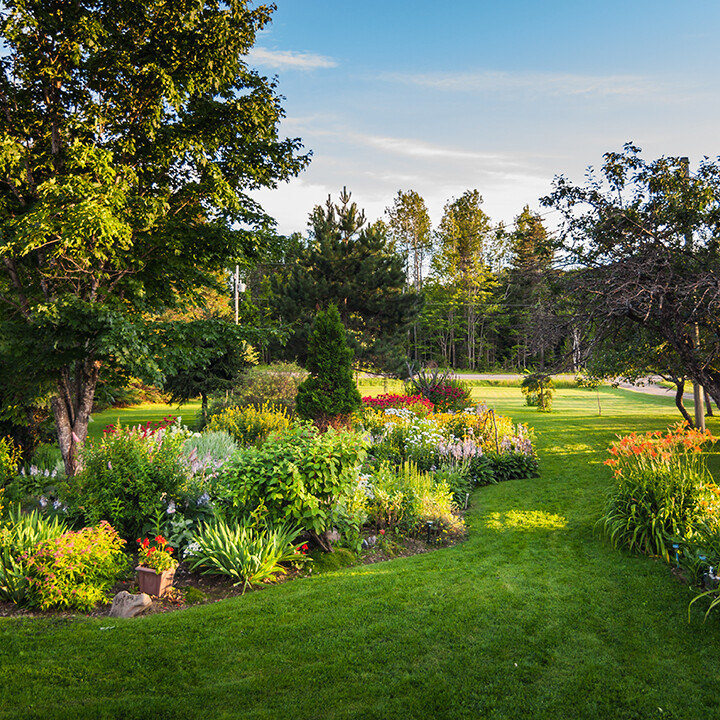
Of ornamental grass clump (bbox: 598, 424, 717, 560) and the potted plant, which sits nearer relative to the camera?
the potted plant

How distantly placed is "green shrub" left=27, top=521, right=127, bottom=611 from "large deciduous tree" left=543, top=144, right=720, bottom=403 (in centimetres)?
485

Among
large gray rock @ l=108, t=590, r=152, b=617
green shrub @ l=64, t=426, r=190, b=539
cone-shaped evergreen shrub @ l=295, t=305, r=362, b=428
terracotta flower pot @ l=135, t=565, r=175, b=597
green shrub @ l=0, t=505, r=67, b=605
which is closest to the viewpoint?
large gray rock @ l=108, t=590, r=152, b=617

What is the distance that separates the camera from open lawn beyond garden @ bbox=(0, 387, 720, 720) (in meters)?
2.57

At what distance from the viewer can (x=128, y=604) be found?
373cm

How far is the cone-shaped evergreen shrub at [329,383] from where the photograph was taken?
11156 millimetres

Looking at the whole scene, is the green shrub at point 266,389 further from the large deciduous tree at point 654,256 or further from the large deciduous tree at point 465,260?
the large deciduous tree at point 465,260

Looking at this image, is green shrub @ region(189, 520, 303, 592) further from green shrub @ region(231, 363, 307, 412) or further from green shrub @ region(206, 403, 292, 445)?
green shrub @ region(231, 363, 307, 412)

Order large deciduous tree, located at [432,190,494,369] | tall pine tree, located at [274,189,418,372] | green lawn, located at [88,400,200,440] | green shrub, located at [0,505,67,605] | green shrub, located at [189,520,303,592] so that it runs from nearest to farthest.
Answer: green shrub, located at [0,505,67,605], green shrub, located at [189,520,303,592], green lawn, located at [88,400,200,440], tall pine tree, located at [274,189,418,372], large deciduous tree, located at [432,190,494,369]

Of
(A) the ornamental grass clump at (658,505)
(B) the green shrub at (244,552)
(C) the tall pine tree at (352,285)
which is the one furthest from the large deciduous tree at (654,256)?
(C) the tall pine tree at (352,285)

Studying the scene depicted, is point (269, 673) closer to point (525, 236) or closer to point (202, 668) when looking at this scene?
point (202, 668)

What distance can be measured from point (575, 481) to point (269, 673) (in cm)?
660

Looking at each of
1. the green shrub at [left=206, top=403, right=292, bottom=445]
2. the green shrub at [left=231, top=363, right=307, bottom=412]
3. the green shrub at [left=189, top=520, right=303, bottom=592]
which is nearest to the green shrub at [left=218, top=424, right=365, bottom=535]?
the green shrub at [left=189, top=520, right=303, bottom=592]

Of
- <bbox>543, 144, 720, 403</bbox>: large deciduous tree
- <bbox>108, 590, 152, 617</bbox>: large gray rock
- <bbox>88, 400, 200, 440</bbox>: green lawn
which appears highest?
<bbox>543, 144, 720, 403</bbox>: large deciduous tree

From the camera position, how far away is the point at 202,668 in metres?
2.87
